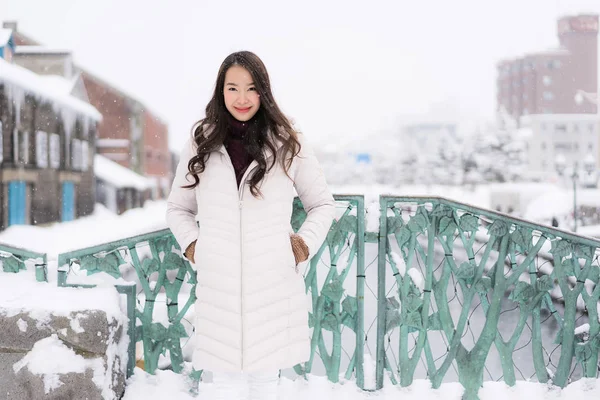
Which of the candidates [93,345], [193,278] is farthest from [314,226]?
[93,345]

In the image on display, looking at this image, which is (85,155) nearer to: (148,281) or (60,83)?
(60,83)

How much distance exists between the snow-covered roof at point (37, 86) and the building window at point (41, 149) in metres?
1.29

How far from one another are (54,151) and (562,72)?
6117cm

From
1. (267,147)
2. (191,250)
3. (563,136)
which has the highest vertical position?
(563,136)

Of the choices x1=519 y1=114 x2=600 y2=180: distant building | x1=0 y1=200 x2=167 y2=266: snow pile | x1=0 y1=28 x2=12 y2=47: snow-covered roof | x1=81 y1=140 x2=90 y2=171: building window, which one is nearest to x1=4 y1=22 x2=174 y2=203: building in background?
x1=81 y1=140 x2=90 y2=171: building window

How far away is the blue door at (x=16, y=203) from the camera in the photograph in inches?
747

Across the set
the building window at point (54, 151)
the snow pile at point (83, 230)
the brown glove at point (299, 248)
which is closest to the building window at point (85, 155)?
the building window at point (54, 151)

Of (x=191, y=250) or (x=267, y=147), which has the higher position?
(x=267, y=147)

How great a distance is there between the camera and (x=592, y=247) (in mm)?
2912

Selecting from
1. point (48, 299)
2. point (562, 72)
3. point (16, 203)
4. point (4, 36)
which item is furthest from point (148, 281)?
point (562, 72)

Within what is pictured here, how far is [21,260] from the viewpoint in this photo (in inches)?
118

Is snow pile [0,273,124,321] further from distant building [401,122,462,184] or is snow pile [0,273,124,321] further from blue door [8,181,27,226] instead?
distant building [401,122,462,184]

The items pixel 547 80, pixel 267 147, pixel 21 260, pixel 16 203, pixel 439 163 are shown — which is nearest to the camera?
pixel 267 147

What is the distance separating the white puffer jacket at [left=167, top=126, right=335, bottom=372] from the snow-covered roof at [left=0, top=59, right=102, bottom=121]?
16928 millimetres
